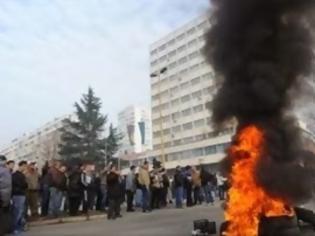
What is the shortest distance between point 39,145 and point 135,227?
79.8 meters

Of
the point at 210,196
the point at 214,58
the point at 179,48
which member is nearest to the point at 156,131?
the point at 179,48

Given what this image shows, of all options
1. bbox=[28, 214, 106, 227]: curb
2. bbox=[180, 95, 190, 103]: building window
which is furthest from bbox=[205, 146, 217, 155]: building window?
bbox=[28, 214, 106, 227]: curb

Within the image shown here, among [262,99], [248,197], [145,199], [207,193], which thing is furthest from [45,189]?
[262,99]

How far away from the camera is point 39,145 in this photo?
9431 cm

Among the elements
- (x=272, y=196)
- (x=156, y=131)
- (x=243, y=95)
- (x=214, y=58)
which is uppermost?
(x=156, y=131)

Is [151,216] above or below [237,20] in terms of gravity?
below

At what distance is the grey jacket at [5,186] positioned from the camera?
45.1 ft

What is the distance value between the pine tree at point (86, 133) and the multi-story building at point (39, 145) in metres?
4.88

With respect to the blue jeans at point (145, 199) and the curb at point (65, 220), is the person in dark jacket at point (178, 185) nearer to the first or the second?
the blue jeans at point (145, 199)

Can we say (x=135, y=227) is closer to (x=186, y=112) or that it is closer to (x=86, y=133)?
(x=86, y=133)

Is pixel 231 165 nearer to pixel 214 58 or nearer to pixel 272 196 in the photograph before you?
pixel 272 196

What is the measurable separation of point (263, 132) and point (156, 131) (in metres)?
92.1

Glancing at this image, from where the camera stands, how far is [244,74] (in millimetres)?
12078

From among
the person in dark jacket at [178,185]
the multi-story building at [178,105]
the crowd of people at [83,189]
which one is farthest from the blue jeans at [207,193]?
the multi-story building at [178,105]
